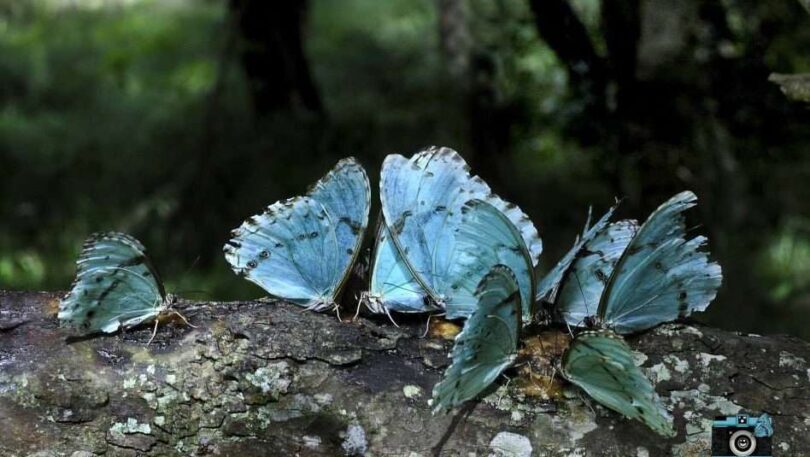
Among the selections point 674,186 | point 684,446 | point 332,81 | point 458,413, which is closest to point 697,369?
point 684,446

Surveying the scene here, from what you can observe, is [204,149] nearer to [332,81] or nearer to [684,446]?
[332,81]

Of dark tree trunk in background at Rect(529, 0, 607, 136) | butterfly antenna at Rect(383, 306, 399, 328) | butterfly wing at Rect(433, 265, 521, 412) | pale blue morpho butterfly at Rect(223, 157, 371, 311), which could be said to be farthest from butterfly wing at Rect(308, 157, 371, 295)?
dark tree trunk in background at Rect(529, 0, 607, 136)

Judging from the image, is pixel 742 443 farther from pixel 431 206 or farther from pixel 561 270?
pixel 431 206

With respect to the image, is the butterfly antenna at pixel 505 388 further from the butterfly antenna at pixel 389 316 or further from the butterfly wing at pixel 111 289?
the butterfly wing at pixel 111 289

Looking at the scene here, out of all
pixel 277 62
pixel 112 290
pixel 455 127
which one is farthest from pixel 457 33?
pixel 112 290

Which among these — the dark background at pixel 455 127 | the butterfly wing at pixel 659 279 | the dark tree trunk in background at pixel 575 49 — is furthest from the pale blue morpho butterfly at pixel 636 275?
the dark tree trunk in background at pixel 575 49

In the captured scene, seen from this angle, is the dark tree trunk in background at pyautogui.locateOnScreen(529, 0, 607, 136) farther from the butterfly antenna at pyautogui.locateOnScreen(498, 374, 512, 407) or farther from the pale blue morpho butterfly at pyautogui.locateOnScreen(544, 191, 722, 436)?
the butterfly antenna at pyautogui.locateOnScreen(498, 374, 512, 407)
